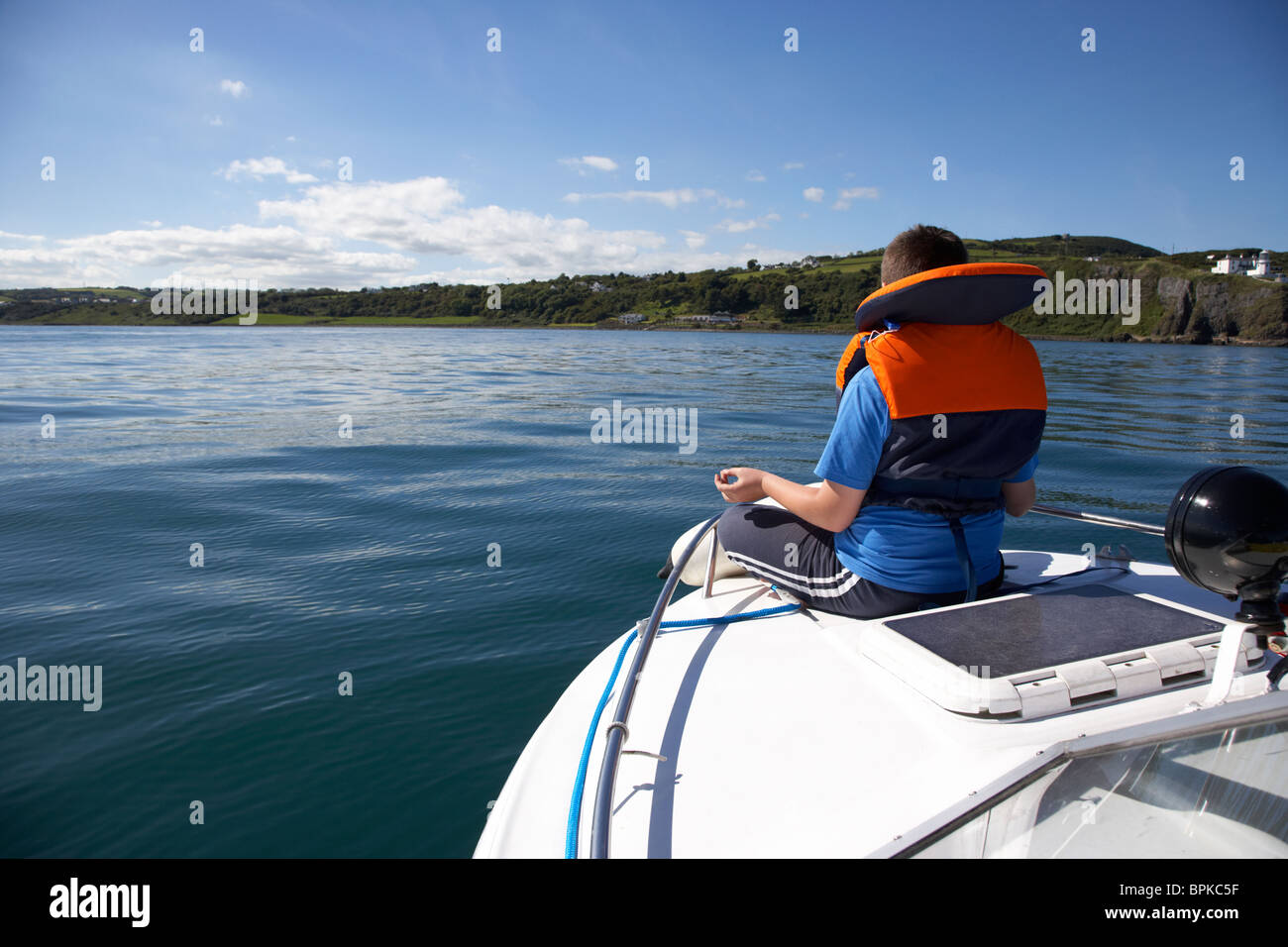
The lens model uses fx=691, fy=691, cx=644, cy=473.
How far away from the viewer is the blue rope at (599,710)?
6.48 ft

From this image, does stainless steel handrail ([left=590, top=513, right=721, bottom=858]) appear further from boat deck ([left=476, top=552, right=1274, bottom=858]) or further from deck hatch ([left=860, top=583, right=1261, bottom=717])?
deck hatch ([left=860, top=583, right=1261, bottom=717])

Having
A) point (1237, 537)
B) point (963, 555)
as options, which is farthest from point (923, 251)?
point (1237, 537)

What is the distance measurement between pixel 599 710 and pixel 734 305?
97.0 meters

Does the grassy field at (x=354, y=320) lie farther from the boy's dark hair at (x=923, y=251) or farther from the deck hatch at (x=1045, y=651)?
the deck hatch at (x=1045, y=651)

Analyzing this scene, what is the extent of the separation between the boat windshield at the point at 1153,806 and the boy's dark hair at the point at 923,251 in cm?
172

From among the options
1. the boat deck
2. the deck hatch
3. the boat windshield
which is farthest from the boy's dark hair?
the boat windshield

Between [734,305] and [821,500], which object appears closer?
[821,500]

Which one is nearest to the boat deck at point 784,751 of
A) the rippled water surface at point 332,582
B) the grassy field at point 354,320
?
the rippled water surface at point 332,582

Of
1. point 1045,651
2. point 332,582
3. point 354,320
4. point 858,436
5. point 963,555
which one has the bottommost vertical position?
point 332,582

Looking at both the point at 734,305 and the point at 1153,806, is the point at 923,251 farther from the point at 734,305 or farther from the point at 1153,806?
the point at 734,305

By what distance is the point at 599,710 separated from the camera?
2719 millimetres
